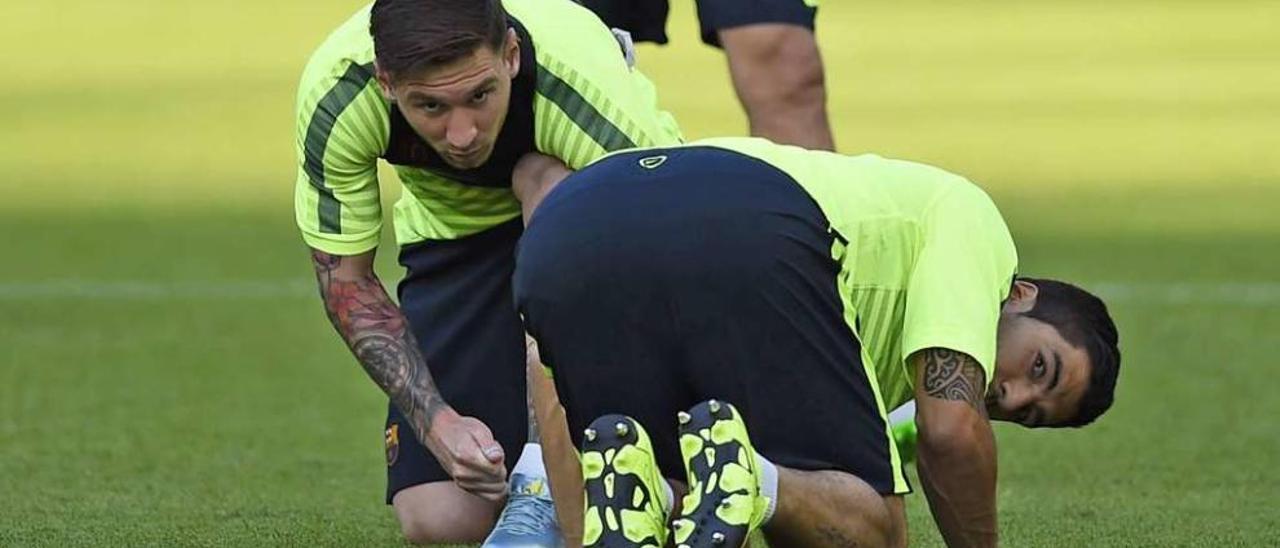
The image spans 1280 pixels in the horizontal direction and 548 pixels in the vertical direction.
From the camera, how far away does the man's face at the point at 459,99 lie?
5219 millimetres

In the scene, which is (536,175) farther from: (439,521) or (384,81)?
(439,521)

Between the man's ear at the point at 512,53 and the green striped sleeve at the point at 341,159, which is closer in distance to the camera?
the man's ear at the point at 512,53

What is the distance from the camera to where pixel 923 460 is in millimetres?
5004

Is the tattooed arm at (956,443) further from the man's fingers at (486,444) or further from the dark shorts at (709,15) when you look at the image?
the dark shorts at (709,15)

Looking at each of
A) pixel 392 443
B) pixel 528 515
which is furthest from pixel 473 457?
pixel 392 443

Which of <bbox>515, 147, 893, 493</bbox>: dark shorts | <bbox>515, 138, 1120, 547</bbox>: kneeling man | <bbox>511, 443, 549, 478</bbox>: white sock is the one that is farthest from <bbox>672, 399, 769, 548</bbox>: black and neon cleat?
<bbox>511, 443, 549, 478</bbox>: white sock

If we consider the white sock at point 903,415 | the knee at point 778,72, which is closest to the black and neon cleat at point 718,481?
the white sock at point 903,415

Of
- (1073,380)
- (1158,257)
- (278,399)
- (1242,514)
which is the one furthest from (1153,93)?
(1073,380)

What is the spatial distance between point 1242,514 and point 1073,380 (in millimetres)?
1432

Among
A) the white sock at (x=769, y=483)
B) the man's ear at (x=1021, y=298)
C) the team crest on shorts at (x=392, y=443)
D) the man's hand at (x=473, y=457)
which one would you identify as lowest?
the team crest on shorts at (x=392, y=443)

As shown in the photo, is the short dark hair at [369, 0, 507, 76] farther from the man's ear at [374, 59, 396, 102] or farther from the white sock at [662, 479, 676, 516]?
the white sock at [662, 479, 676, 516]

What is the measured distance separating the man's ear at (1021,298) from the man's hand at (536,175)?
98cm

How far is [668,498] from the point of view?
15.4 ft

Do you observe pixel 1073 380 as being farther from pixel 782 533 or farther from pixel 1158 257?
pixel 1158 257
